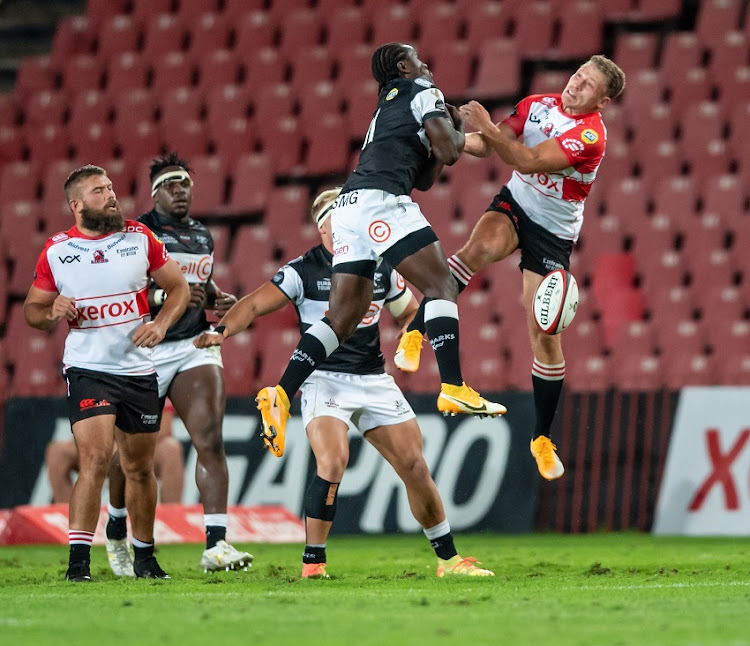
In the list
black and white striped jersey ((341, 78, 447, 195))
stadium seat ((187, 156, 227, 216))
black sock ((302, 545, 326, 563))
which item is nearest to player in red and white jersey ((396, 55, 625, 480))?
black and white striped jersey ((341, 78, 447, 195))

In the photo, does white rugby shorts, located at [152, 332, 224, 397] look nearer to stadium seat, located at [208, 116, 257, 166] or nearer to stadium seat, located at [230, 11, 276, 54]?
stadium seat, located at [208, 116, 257, 166]

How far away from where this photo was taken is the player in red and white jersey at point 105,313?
6.92m

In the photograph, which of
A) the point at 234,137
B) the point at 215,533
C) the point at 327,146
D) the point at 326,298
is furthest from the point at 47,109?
the point at 215,533

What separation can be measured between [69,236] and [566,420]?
19.7 ft

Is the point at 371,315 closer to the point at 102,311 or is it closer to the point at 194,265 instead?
the point at 194,265

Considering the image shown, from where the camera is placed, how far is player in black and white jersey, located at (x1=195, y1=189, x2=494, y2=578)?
705 centimetres

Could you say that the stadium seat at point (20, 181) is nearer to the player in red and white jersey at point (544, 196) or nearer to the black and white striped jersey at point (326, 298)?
the black and white striped jersey at point (326, 298)

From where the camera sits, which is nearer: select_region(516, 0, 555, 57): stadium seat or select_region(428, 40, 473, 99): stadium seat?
select_region(516, 0, 555, 57): stadium seat

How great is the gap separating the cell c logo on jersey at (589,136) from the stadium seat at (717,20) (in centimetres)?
829

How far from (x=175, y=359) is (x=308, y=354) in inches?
66.5

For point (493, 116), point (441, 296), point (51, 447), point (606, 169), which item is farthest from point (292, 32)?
point (441, 296)

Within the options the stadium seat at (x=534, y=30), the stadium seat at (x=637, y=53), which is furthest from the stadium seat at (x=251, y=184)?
the stadium seat at (x=637, y=53)

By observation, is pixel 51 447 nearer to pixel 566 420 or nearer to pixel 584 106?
pixel 566 420

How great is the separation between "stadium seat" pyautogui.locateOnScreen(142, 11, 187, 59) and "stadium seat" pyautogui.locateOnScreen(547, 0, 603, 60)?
5638 mm
